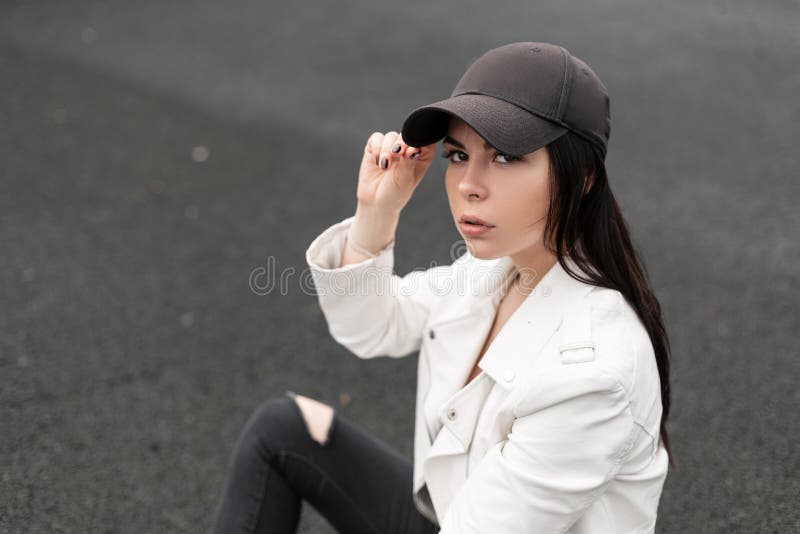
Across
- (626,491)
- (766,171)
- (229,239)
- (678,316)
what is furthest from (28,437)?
(766,171)

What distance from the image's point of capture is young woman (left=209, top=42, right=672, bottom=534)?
3.79 feet

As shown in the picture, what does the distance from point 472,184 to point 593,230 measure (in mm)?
227

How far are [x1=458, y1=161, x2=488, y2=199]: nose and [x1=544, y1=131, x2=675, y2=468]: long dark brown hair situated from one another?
4.3 inches

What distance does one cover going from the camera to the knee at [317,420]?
1695mm

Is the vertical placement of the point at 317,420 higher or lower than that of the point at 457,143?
lower

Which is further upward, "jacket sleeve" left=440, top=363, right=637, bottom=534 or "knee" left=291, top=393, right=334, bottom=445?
"jacket sleeve" left=440, top=363, right=637, bottom=534

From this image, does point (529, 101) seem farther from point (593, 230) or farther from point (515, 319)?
point (515, 319)

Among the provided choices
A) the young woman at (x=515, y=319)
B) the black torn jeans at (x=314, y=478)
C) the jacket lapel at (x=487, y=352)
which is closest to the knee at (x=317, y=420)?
the black torn jeans at (x=314, y=478)

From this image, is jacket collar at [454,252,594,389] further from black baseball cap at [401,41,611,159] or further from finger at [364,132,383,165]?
finger at [364,132,383,165]

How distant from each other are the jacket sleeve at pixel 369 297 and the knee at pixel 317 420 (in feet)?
0.60

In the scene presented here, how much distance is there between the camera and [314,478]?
66.6 inches

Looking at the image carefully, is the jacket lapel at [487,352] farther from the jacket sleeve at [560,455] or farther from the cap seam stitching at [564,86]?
the cap seam stitching at [564,86]

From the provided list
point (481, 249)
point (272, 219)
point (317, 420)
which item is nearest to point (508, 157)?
point (481, 249)

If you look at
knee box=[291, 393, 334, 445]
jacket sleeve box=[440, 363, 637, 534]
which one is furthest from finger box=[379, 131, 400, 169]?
knee box=[291, 393, 334, 445]
